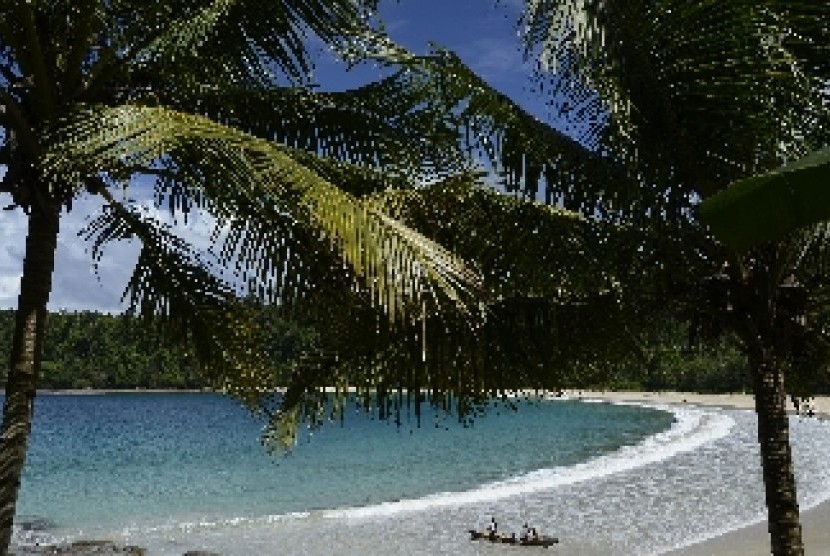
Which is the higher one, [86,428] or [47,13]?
[47,13]

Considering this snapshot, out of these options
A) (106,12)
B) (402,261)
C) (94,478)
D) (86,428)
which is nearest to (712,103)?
(402,261)

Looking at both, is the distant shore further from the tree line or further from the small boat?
the small boat

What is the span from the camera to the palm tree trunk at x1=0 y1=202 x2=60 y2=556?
5.16 m

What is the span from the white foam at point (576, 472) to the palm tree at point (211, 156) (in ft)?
60.1

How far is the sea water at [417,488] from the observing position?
20.0 m

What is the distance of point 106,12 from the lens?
5898 mm

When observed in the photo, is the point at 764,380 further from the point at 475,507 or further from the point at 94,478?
the point at 94,478

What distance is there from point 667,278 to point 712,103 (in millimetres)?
1160

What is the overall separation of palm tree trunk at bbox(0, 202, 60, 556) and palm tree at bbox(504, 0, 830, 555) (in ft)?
10.7

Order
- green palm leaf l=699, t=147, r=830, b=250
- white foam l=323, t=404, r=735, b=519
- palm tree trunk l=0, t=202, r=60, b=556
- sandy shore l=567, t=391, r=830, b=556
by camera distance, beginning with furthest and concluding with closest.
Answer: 1. white foam l=323, t=404, r=735, b=519
2. sandy shore l=567, t=391, r=830, b=556
3. palm tree trunk l=0, t=202, r=60, b=556
4. green palm leaf l=699, t=147, r=830, b=250

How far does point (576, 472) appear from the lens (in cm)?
3250

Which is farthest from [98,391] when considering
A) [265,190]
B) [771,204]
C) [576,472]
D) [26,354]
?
[771,204]

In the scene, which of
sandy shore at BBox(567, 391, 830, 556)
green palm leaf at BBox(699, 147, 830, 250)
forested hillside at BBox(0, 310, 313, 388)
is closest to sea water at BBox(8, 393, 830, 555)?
sandy shore at BBox(567, 391, 830, 556)

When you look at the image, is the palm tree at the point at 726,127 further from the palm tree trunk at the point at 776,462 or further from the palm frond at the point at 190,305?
the palm frond at the point at 190,305
